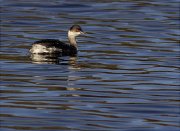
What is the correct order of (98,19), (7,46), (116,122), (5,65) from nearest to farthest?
(116,122) < (5,65) < (7,46) < (98,19)

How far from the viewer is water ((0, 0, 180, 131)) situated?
8.66 meters

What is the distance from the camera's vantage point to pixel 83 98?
10.0m

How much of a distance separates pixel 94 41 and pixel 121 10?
6612 mm

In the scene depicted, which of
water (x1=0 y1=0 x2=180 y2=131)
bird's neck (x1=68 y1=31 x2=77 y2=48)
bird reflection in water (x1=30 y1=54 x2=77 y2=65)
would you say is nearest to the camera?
water (x1=0 y1=0 x2=180 y2=131)

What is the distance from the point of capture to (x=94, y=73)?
12.4 m

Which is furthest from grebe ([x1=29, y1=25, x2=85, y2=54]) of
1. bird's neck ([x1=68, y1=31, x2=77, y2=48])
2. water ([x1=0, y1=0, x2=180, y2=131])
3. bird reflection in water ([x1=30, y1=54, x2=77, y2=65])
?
bird's neck ([x1=68, y1=31, x2=77, y2=48])

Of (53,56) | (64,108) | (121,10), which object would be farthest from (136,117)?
(121,10)

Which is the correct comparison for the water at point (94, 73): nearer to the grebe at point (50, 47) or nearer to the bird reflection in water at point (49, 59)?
the bird reflection in water at point (49, 59)

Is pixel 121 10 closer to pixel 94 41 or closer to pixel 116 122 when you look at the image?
pixel 94 41

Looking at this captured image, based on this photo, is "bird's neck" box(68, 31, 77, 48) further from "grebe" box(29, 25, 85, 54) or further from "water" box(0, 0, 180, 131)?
"grebe" box(29, 25, 85, 54)

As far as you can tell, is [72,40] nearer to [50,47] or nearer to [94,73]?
[50,47]

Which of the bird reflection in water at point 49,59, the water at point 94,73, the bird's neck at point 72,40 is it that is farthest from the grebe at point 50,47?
the bird's neck at point 72,40

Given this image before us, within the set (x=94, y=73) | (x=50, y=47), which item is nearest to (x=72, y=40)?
(x=50, y=47)

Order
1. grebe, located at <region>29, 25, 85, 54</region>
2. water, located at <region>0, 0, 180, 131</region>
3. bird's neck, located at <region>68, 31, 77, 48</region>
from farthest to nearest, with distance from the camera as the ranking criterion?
1. bird's neck, located at <region>68, 31, 77, 48</region>
2. grebe, located at <region>29, 25, 85, 54</region>
3. water, located at <region>0, 0, 180, 131</region>
